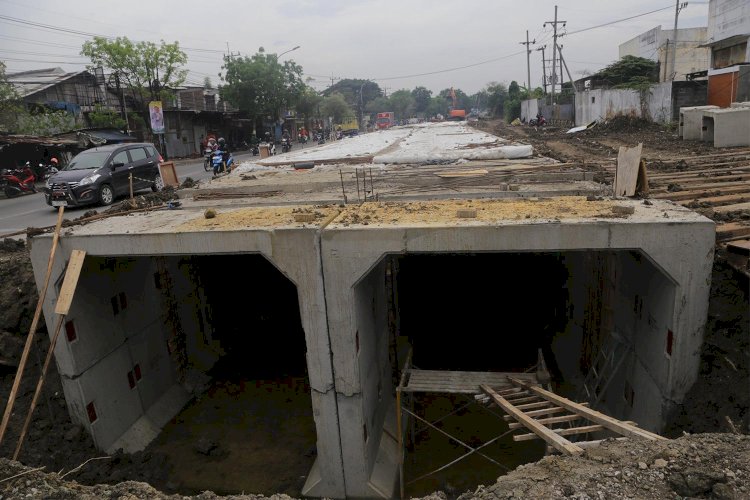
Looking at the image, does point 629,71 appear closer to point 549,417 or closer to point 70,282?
point 549,417

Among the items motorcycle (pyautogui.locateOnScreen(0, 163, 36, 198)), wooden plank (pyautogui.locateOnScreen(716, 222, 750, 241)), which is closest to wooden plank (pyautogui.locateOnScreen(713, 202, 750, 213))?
wooden plank (pyautogui.locateOnScreen(716, 222, 750, 241))

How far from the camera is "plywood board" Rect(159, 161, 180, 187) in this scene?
13070 millimetres

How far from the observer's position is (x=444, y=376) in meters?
7.98

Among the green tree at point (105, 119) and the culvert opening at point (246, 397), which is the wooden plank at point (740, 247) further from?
the green tree at point (105, 119)

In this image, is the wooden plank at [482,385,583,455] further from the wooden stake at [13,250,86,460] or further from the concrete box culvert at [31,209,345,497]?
the wooden stake at [13,250,86,460]

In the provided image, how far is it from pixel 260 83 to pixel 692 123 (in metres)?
34.2

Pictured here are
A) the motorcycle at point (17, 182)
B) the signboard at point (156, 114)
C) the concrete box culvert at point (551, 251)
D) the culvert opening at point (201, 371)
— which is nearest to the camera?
the concrete box culvert at point (551, 251)

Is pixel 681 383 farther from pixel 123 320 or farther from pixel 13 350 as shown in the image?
pixel 13 350

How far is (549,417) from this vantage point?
6.57 metres

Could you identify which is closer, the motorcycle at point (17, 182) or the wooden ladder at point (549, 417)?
the wooden ladder at point (549, 417)

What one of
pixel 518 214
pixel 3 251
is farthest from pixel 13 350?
pixel 518 214

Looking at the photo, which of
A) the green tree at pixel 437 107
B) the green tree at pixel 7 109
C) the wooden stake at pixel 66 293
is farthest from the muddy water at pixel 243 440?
the green tree at pixel 437 107

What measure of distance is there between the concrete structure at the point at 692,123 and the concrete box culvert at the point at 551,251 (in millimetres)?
13449

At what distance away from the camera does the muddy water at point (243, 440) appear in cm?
805
